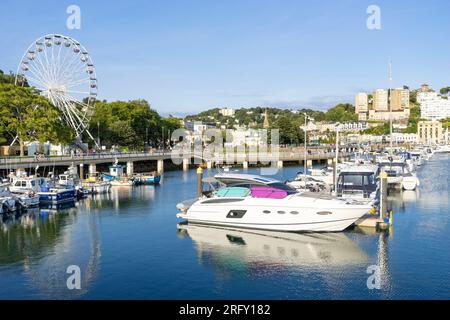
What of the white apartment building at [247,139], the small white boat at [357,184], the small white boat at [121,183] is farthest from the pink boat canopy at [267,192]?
the white apartment building at [247,139]

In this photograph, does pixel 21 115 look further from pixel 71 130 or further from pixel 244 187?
pixel 244 187

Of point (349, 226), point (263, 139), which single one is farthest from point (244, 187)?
point (263, 139)

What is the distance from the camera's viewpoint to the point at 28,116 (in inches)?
2790

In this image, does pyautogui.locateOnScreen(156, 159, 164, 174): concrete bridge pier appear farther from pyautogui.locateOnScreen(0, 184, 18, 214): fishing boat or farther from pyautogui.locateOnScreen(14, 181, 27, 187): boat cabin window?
pyautogui.locateOnScreen(0, 184, 18, 214): fishing boat

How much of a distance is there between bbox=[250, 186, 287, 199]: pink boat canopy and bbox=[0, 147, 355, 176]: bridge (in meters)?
39.0

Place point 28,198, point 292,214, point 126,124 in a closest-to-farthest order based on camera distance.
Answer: point 292,214 → point 28,198 → point 126,124

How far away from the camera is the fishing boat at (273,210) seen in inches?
1275

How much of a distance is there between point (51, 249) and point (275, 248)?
13.6 metres

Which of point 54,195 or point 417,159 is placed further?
point 417,159

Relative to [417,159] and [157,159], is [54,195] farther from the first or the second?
[417,159]

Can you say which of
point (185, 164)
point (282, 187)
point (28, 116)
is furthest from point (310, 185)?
point (185, 164)

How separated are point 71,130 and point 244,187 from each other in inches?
1970

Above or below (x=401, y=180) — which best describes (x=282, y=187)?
above

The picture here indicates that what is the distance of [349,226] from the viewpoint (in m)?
34.1
